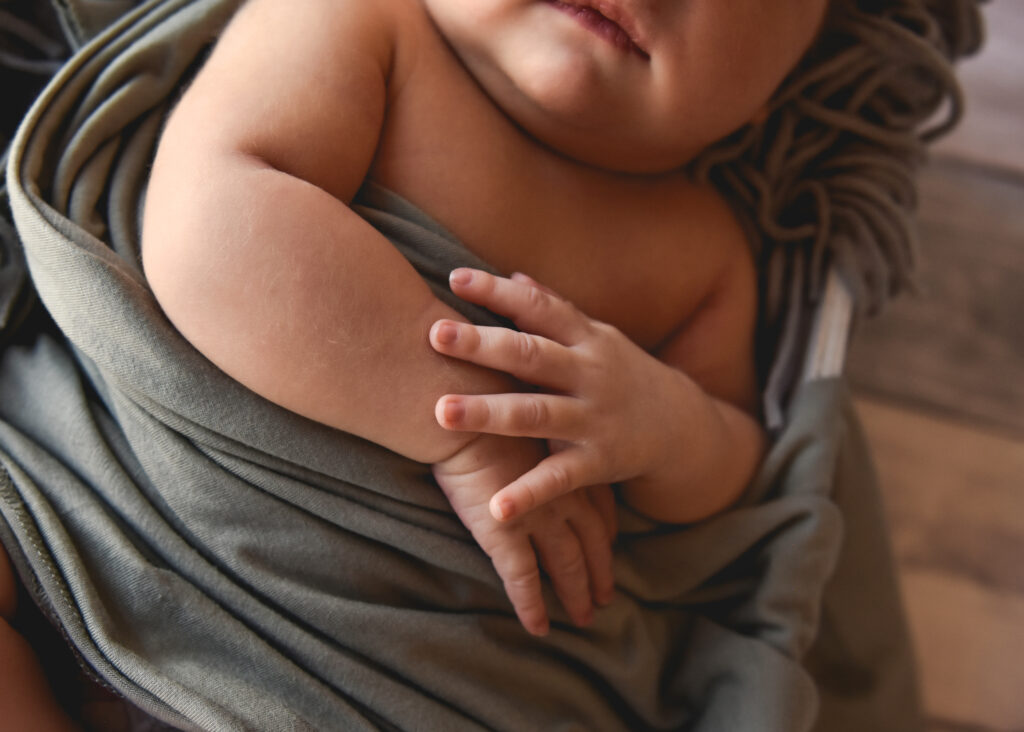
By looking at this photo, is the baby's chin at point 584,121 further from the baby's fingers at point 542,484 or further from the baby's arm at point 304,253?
the baby's fingers at point 542,484

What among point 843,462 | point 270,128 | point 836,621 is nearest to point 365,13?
point 270,128

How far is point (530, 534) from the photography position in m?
0.67

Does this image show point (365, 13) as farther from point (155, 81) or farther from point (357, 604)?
point (357, 604)

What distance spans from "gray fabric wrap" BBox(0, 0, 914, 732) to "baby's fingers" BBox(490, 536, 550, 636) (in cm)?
3

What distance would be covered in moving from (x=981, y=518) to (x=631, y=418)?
2.09ft

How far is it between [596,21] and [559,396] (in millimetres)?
286

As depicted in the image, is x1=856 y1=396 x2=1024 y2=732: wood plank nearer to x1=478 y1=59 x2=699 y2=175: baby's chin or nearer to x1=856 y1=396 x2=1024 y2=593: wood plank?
x1=856 y1=396 x2=1024 y2=593: wood plank

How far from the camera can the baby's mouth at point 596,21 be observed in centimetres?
65

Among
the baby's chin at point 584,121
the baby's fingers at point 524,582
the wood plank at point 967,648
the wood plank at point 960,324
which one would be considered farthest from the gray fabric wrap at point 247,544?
the wood plank at point 960,324

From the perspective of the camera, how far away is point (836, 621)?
89 cm

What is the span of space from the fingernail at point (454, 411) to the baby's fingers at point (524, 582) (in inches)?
4.8

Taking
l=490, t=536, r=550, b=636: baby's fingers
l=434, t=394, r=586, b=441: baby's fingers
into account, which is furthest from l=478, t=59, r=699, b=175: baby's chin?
l=490, t=536, r=550, b=636: baby's fingers

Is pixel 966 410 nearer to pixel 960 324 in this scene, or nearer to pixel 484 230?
pixel 960 324

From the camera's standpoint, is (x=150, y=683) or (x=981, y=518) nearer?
(x=150, y=683)
